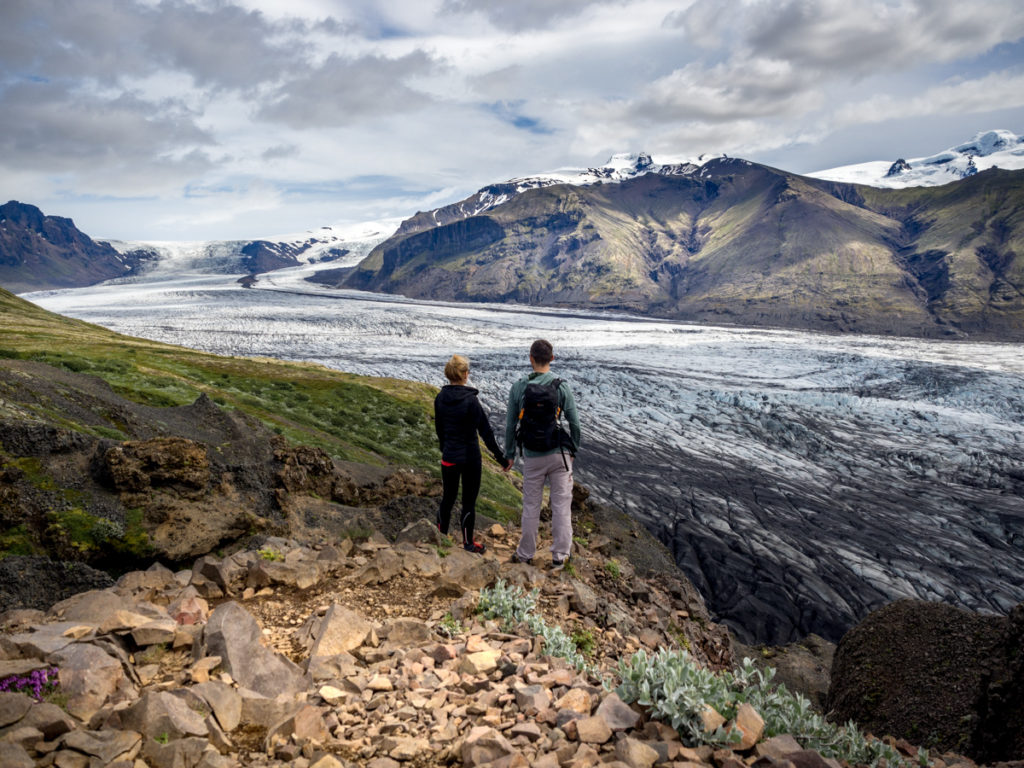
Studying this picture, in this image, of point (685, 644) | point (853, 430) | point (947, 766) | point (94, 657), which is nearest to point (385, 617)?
point (94, 657)

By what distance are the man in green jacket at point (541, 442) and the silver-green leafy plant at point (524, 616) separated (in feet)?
7.69

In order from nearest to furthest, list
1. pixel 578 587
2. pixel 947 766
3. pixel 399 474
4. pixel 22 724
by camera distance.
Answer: pixel 22 724
pixel 947 766
pixel 578 587
pixel 399 474

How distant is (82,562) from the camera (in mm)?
8633

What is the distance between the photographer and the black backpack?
1020cm

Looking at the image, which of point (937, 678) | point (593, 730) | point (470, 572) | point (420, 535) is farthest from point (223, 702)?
point (937, 678)

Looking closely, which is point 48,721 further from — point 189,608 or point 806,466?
point 806,466

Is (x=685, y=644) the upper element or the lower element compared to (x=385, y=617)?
lower

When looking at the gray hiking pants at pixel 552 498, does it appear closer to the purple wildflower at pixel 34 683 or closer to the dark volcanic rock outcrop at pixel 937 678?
the dark volcanic rock outcrop at pixel 937 678

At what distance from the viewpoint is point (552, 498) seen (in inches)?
433

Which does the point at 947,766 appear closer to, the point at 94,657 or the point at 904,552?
the point at 94,657

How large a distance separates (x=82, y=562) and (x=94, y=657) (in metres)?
3.92

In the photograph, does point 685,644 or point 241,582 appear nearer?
point 241,582

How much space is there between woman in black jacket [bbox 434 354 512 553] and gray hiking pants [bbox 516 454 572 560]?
567mm

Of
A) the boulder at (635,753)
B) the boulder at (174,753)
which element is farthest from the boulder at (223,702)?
the boulder at (635,753)
